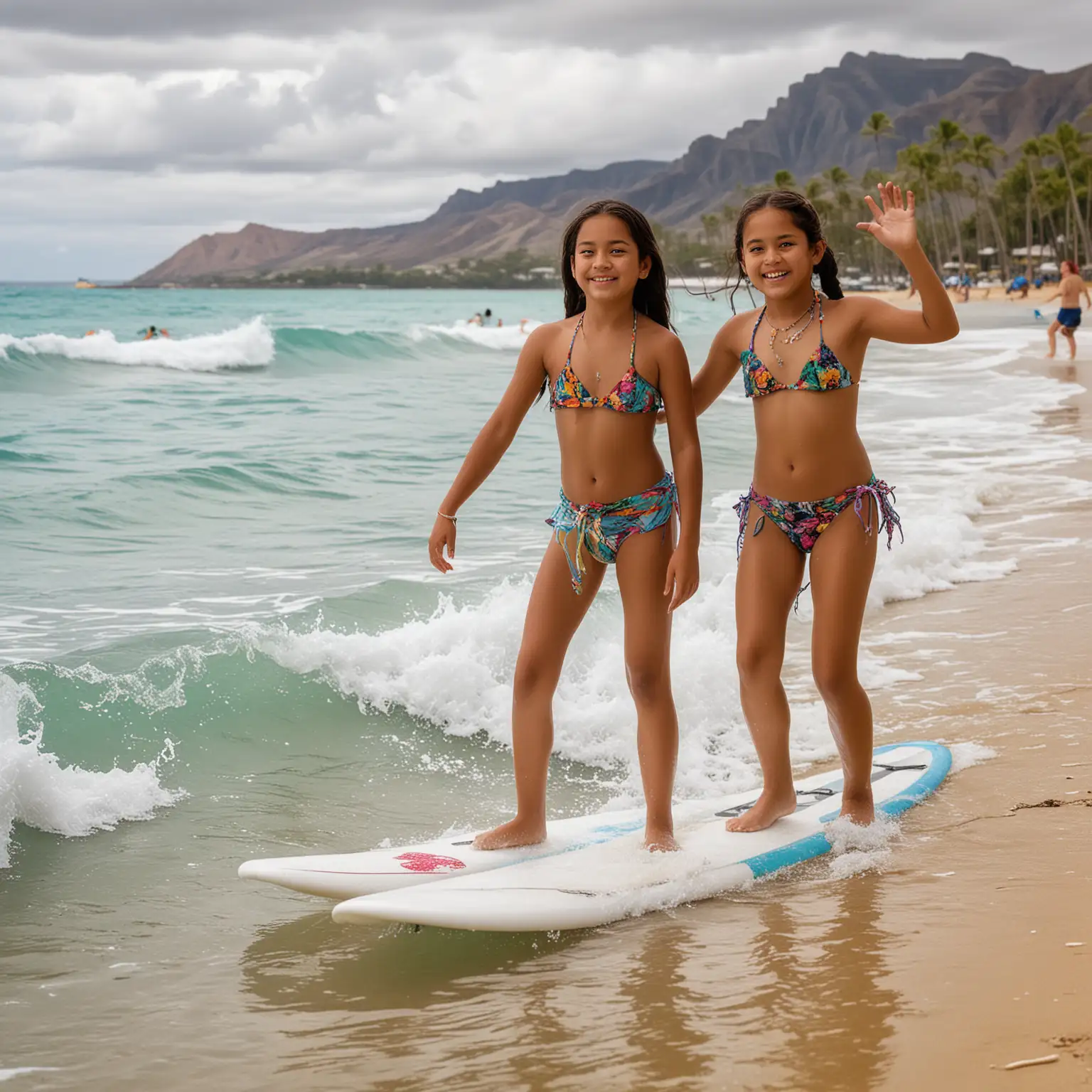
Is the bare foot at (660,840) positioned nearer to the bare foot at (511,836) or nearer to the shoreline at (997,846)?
the bare foot at (511,836)

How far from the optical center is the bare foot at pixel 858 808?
13.7 ft

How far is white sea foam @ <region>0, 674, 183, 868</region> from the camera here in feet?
15.0

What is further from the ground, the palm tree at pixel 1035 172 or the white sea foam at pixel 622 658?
the palm tree at pixel 1035 172

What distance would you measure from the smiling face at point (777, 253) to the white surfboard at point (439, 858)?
172 centimetres

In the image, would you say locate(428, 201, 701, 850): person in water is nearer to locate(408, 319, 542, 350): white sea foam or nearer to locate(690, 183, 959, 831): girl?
locate(690, 183, 959, 831): girl

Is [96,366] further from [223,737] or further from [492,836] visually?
[492,836]

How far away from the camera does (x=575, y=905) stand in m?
3.58

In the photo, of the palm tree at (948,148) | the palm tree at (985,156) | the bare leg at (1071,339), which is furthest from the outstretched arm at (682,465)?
the palm tree at (948,148)

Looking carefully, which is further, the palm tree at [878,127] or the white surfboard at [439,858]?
the palm tree at [878,127]

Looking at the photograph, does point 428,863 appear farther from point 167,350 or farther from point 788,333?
point 167,350

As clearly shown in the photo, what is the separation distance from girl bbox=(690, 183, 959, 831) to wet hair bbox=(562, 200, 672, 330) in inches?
8.2

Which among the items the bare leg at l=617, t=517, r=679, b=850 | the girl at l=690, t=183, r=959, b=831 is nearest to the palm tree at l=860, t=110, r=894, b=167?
the girl at l=690, t=183, r=959, b=831

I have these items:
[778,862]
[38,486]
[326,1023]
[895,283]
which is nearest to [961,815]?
[778,862]

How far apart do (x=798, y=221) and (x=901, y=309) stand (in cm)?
43
